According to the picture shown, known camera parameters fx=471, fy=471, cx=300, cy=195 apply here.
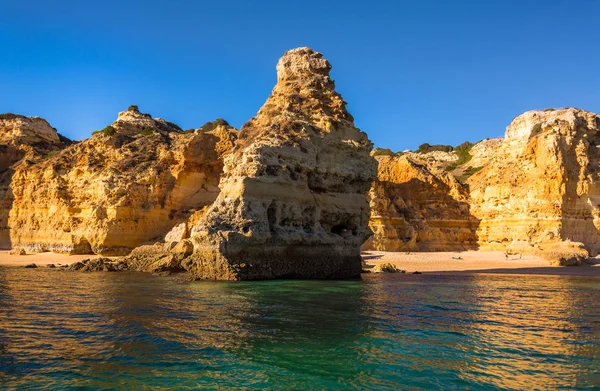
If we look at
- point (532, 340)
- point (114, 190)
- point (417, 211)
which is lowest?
point (532, 340)

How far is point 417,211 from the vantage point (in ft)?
119

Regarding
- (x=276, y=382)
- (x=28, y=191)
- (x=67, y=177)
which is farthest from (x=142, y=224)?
(x=276, y=382)

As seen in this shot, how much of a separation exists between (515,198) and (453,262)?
8781mm

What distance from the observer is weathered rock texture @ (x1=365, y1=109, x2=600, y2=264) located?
30.7 m

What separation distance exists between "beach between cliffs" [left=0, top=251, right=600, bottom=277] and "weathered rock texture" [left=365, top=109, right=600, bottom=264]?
1.38 m

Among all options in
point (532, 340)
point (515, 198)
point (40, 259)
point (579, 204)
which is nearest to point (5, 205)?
point (40, 259)

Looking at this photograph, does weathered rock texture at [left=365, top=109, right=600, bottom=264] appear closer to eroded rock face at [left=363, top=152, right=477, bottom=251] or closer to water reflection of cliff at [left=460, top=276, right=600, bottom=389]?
eroded rock face at [left=363, top=152, right=477, bottom=251]

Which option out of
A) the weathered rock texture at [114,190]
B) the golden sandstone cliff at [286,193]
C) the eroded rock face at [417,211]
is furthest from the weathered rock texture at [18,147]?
the eroded rock face at [417,211]

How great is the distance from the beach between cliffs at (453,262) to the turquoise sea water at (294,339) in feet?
29.7

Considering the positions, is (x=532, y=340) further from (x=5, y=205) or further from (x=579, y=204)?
(x=5, y=205)

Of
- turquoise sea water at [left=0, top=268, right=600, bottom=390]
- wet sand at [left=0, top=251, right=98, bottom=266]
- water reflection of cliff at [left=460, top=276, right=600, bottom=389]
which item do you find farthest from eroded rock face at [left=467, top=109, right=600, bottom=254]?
wet sand at [left=0, top=251, right=98, bottom=266]

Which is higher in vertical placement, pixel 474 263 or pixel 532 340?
pixel 474 263

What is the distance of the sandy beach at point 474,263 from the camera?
937 inches

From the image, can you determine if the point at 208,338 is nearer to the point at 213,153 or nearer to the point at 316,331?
the point at 316,331
